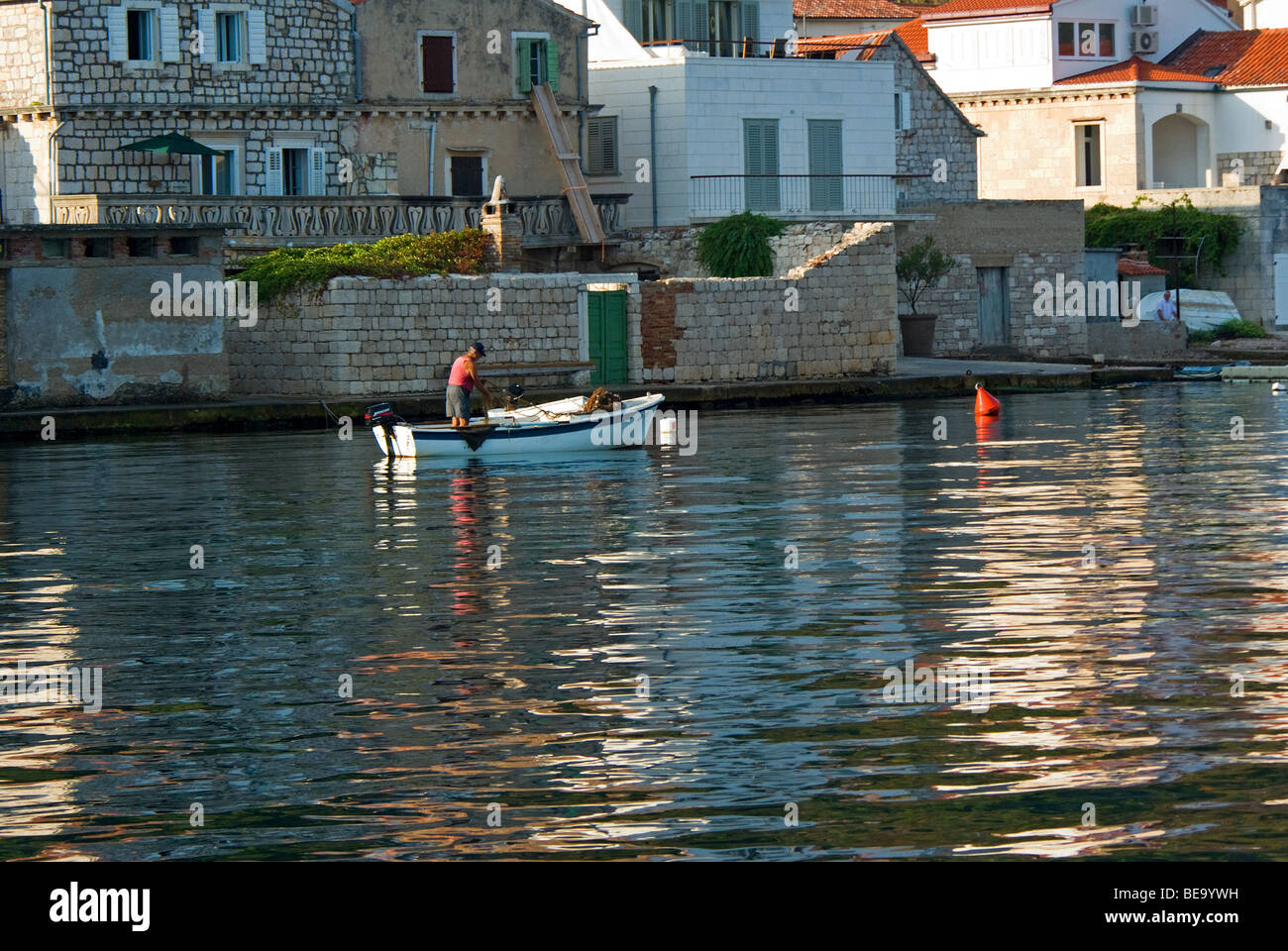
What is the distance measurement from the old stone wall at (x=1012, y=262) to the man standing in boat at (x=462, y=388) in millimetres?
23904

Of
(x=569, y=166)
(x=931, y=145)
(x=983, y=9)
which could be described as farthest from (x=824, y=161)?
(x=983, y=9)

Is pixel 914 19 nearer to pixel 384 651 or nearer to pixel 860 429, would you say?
pixel 860 429

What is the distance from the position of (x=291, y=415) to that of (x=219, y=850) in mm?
29542

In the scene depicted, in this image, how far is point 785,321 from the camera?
44594 mm

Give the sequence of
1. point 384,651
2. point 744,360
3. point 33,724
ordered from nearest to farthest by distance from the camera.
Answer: point 33,724, point 384,651, point 744,360

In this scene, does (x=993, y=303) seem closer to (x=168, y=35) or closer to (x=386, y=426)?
(x=168, y=35)

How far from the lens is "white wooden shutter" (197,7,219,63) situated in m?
45.8

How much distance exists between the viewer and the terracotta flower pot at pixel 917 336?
1999 inches

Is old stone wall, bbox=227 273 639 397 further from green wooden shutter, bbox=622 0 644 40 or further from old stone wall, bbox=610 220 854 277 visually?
green wooden shutter, bbox=622 0 644 40

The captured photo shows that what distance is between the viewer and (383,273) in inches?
1603

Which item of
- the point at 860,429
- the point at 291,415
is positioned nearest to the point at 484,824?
the point at 860,429

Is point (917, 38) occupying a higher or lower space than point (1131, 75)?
higher

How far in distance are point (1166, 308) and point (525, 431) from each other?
103ft

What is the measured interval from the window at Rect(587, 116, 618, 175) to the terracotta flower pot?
7.43m
